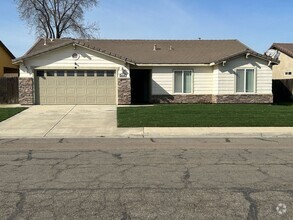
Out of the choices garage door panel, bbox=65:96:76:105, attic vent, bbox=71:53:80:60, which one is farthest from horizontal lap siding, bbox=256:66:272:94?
garage door panel, bbox=65:96:76:105

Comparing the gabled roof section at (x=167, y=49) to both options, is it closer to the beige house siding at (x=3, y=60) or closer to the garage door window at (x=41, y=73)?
the garage door window at (x=41, y=73)

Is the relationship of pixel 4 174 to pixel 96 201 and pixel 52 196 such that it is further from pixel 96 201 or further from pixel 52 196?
pixel 96 201

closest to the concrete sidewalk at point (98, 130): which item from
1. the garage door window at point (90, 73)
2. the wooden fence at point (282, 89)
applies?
the garage door window at point (90, 73)

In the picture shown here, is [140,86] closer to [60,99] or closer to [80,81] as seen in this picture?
[80,81]

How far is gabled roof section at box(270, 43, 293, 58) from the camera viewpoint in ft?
116

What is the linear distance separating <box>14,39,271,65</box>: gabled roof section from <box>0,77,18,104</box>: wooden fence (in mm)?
2415

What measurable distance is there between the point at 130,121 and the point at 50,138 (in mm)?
4177

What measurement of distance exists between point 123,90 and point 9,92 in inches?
302

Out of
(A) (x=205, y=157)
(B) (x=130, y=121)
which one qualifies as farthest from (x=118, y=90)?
(A) (x=205, y=157)

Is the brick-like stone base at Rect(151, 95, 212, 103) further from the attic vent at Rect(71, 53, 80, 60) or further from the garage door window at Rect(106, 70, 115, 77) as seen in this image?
the attic vent at Rect(71, 53, 80, 60)

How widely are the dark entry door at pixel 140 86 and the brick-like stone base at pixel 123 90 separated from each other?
10.3 feet

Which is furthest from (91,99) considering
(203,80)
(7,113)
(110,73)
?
(203,80)

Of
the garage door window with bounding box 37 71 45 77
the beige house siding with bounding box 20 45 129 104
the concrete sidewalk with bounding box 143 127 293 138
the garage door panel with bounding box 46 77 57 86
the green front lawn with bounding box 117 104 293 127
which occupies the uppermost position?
the beige house siding with bounding box 20 45 129 104

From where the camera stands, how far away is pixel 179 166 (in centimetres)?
808
